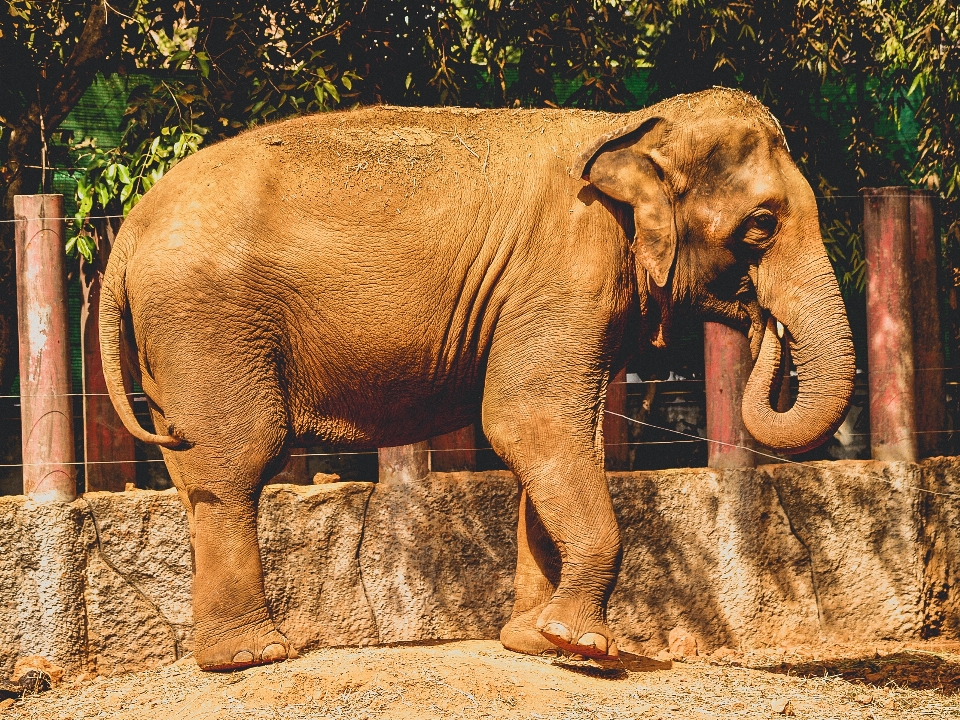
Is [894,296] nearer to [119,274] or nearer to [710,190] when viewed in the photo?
[710,190]

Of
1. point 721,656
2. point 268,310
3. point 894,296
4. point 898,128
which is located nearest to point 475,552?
point 721,656

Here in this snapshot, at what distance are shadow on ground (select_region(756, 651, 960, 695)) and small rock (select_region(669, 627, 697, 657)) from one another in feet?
1.61

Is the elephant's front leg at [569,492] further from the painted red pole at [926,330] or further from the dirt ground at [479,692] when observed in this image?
the painted red pole at [926,330]

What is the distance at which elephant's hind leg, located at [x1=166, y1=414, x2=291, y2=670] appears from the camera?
191 inches

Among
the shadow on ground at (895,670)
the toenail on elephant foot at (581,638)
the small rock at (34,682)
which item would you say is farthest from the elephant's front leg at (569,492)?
the small rock at (34,682)

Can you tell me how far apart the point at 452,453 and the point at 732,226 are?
208 centimetres

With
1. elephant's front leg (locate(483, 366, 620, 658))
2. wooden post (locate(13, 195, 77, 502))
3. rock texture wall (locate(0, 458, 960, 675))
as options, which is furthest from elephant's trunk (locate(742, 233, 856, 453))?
wooden post (locate(13, 195, 77, 502))

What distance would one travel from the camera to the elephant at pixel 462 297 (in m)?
4.84

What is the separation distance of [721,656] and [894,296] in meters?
2.07

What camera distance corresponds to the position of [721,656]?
6.43m

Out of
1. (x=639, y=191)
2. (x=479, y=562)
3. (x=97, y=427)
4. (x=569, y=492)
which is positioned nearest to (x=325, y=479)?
(x=479, y=562)

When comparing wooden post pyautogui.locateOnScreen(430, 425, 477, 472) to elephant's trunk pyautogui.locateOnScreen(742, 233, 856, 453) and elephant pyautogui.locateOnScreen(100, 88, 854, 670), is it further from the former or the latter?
elephant's trunk pyautogui.locateOnScreen(742, 233, 856, 453)

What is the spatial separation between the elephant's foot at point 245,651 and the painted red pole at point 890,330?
11.2 ft

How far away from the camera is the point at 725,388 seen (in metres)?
6.62
